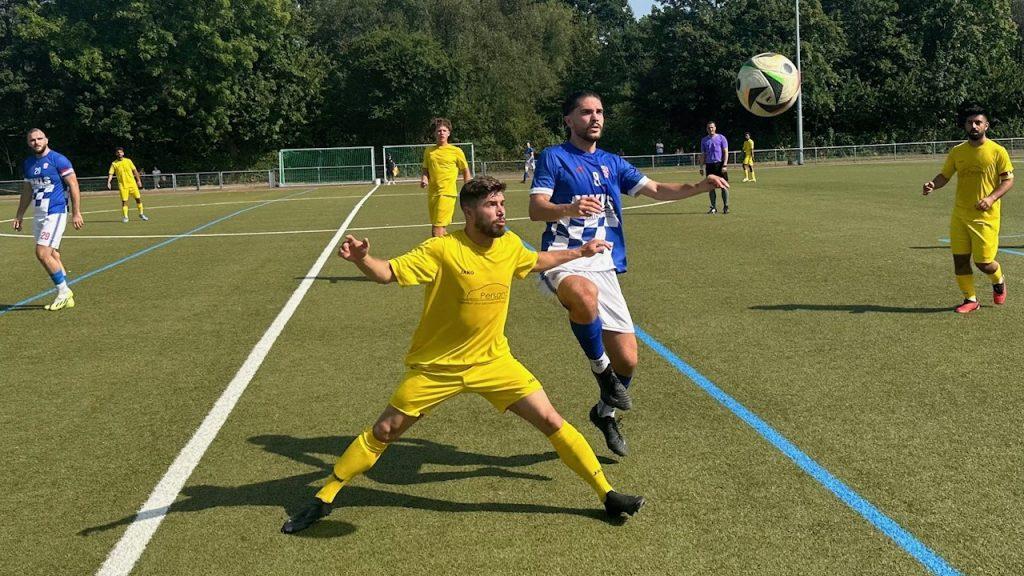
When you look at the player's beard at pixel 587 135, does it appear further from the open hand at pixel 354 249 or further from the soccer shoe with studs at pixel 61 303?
the soccer shoe with studs at pixel 61 303

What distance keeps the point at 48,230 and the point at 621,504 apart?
9270 millimetres

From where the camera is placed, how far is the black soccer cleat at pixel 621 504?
4074 millimetres

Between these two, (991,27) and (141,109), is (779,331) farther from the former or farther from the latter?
(991,27)

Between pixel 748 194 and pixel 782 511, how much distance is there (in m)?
22.3

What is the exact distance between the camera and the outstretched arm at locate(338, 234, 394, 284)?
377 cm

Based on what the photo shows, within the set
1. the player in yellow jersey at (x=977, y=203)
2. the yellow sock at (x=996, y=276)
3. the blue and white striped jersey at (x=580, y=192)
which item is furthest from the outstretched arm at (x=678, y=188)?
the yellow sock at (x=996, y=276)

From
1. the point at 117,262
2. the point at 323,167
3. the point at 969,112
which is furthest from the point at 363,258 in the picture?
the point at 323,167

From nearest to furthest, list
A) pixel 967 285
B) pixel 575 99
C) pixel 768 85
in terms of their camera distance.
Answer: pixel 575 99 → pixel 967 285 → pixel 768 85

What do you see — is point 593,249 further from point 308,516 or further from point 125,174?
point 125,174

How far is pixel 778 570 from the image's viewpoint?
359cm

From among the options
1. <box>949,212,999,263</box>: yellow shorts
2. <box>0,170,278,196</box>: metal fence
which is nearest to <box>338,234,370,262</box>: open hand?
<box>949,212,999,263</box>: yellow shorts

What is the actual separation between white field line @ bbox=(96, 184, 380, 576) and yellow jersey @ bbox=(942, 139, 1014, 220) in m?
6.82

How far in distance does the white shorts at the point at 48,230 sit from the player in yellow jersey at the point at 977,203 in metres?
10.1

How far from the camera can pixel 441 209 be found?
39.3 ft
